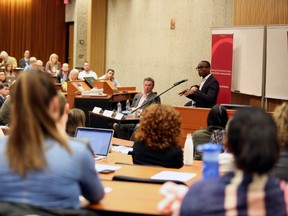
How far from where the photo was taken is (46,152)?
269cm

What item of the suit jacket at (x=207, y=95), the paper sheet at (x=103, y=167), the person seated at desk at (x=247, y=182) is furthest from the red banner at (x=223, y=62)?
the person seated at desk at (x=247, y=182)

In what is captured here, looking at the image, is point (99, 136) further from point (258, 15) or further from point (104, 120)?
point (258, 15)

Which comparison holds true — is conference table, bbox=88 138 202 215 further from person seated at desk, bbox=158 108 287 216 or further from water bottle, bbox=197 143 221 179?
person seated at desk, bbox=158 108 287 216

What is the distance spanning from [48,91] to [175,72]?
11.2 meters

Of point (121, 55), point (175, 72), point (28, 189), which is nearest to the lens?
point (28, 189)

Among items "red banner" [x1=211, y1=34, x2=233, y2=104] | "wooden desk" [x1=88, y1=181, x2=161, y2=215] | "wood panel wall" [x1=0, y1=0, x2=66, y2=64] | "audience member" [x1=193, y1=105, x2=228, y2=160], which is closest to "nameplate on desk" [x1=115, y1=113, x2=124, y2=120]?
"red banner" [x1=211, y1=34, x2=233, y2=104]

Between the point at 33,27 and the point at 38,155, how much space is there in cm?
1902

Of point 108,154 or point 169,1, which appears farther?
point 169,1

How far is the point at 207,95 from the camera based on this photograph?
28.6 ft

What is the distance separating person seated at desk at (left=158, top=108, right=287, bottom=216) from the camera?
87.7 inches

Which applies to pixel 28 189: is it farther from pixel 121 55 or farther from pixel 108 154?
pixel 121 55

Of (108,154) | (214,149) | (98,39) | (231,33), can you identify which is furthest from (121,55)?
(214,149)

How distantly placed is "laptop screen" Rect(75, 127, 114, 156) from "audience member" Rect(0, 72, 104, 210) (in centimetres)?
229

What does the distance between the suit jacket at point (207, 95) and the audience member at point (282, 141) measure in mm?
5287
